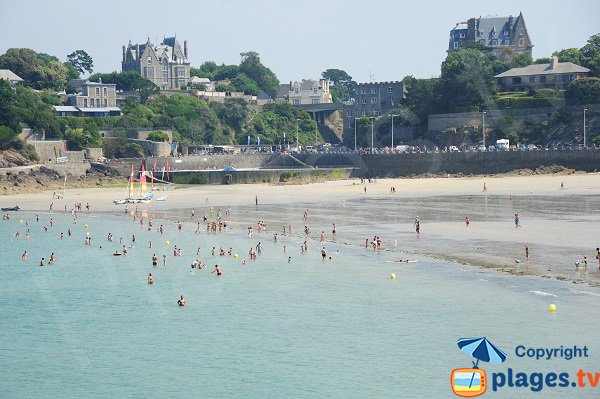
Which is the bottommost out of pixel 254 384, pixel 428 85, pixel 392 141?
pixel 254 384

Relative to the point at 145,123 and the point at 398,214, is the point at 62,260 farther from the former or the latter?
the point at 145,123

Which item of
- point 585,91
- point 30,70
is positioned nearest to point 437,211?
point 585,91

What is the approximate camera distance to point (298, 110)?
181 m

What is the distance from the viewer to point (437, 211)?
82.1 meters

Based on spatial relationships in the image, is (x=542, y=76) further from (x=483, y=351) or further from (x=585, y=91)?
(x=483, y=351)

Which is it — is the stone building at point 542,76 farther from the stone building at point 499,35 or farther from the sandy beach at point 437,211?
the sandy beach at point 437,211

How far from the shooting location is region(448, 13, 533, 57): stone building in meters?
176

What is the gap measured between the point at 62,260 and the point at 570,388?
1658 inches

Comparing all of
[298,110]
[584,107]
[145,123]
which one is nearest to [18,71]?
[145,123]

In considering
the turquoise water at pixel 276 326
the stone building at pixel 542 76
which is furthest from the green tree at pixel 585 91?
the turquoise water at pixel 276 326

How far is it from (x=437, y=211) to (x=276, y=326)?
40732 millimetres

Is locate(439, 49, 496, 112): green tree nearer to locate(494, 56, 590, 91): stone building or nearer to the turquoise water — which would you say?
locate(494, 56, 590, 91): stone building

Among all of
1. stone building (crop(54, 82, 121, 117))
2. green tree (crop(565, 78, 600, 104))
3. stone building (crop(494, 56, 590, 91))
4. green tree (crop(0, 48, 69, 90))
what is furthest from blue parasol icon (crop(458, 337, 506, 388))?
green tree (crop(0, 48, 69, 90))

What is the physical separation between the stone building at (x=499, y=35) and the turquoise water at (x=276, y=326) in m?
123
